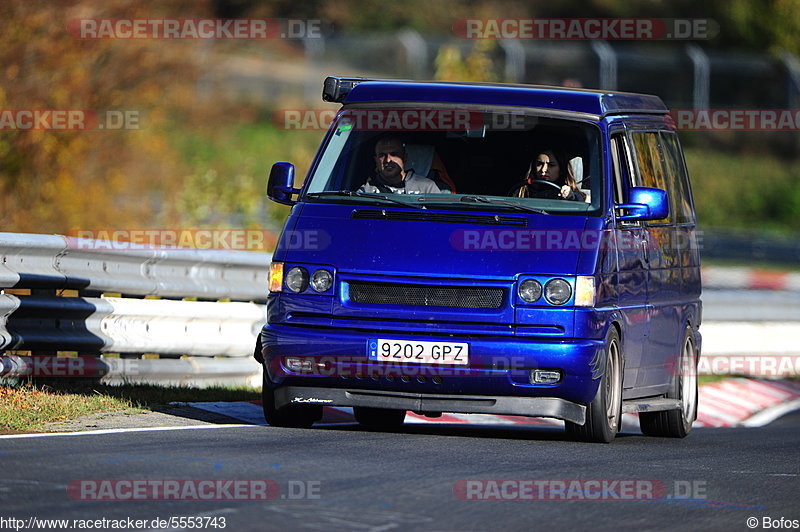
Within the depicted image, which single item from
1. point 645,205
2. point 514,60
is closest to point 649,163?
point 645,205

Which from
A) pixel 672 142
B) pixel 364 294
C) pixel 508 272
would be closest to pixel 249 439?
pixel 364 294

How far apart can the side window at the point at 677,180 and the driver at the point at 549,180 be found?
77.4 inches

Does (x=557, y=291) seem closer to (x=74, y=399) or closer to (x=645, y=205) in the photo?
(x=645, y=205)

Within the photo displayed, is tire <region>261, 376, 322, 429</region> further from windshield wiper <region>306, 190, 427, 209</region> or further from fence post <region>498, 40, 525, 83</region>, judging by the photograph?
fence post <region>498, 40, 525, 83</region>

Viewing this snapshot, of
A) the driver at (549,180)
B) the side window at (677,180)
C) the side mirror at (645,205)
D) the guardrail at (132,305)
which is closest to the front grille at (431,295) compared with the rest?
the driver at (549,180)

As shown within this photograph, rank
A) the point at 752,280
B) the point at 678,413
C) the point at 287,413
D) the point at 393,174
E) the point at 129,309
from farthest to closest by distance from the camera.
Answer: the point at 752,280 → the point at 678,413 → the point at 129,309 → the point at 393,174 → the point at 287,413

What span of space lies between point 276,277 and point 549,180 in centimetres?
193

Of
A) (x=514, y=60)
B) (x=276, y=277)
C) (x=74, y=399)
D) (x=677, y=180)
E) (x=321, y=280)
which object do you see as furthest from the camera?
(x=514, y=60)

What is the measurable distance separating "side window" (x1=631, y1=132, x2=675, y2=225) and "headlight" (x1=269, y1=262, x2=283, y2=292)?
2760mm

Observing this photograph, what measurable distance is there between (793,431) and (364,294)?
501 centimetres

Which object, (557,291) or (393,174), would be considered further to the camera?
(393,174)

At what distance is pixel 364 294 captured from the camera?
33.9ft

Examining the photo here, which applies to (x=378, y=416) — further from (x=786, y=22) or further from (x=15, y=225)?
(x=786, y=22)

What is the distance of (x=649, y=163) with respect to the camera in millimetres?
12383
